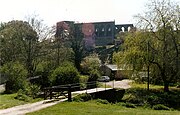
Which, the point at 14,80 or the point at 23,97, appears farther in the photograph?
the point at 14,80

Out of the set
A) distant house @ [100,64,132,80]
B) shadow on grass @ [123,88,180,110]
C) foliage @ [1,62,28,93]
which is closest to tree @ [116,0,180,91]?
shadow on grass @ [123,88,180,110]

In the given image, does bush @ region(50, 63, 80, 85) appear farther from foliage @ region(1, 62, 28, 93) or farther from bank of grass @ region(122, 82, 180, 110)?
bank of grass @ region(122, 82, 180, 110)

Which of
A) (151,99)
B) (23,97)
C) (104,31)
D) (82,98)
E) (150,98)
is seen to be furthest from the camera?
(104,31)

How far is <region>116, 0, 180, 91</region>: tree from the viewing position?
1671 inches

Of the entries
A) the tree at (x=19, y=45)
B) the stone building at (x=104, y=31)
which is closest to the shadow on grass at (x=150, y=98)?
the tree at (x=19, y=45)

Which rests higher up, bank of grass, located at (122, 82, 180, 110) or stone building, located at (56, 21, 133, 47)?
Result: stone building, located at (56, 21, 133, 47)

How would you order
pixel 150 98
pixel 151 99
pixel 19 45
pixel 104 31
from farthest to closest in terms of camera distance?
pixel 104 31
pixel 19 45
pixel 150 98
pixel 151 99

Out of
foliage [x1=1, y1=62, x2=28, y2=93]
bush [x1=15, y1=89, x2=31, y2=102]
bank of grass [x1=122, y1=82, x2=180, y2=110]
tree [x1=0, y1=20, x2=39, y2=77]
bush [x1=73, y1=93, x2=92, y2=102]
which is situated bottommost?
bank of grass [x1=122, y1=82, x2=180, y2=110]

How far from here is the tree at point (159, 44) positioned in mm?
42438

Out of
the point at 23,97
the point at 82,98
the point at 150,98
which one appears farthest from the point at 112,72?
the point at 23,97

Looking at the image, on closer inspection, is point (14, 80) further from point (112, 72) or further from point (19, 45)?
point (112, 72)

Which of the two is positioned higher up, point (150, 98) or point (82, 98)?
point (82, 98)

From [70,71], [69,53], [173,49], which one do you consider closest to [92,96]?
[70,71]

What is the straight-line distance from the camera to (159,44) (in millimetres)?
42938
